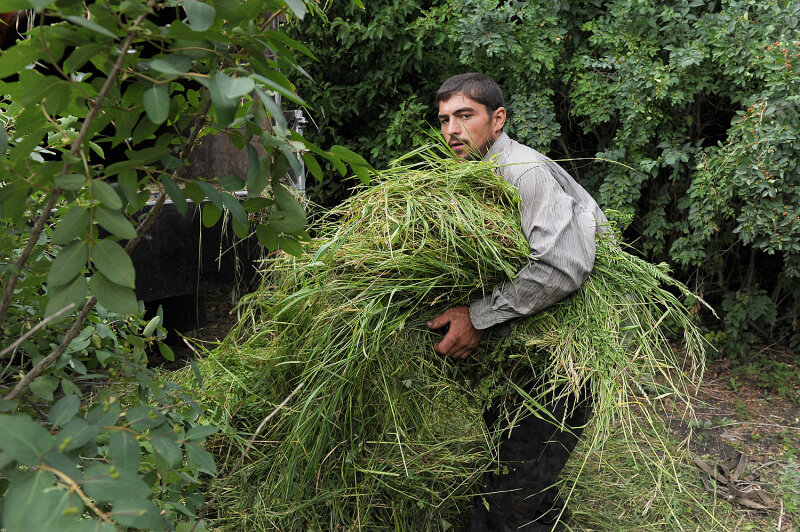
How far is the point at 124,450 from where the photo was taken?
3.18 ft

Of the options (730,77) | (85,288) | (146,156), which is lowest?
(85,288)

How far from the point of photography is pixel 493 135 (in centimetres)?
267

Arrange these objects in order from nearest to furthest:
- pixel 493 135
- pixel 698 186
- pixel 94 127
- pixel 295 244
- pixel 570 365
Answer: pixel 94 127 < pixel 295 244 < pixel 570 365 < pixel 493 135 < pixel 698 186

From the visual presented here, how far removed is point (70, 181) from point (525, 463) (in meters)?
1.85

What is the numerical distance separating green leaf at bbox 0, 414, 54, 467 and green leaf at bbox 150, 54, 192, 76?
1.58ft

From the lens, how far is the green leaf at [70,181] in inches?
37.1

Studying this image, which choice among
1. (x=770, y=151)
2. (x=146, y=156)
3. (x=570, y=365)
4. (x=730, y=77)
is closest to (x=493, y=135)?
(x=570, y=365)

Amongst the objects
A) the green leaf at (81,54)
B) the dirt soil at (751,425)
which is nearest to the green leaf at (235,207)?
the green leaf at (81,54)

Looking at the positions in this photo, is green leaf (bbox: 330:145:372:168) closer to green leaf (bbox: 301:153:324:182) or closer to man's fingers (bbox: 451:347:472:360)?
green leaf (bbox: 301:153:324:182)

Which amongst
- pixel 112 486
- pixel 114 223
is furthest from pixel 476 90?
pixel 112 486

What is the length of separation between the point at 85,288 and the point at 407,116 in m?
4.55

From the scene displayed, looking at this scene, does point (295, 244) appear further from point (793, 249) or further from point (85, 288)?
point (793, 249)

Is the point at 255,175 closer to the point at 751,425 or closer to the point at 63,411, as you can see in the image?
the point at 63,411

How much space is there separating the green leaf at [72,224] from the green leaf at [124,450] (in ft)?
0.97
